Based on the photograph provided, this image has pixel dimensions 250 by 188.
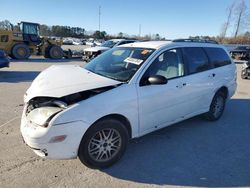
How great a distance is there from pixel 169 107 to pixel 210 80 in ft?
4.84

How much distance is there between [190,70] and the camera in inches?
183

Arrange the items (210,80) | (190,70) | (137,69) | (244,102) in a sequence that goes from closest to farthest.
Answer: (137,69)
(190,70)
(210,80)
(244,102)

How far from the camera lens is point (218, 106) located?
18.6ft

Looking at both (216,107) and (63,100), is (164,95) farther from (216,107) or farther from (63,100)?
(216,107)

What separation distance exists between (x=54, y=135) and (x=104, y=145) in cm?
79

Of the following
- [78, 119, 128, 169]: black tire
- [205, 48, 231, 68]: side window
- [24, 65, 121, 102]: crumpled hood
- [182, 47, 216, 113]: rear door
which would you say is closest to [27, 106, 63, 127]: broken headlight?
[24, 65, 121, 102]: crumpled hood

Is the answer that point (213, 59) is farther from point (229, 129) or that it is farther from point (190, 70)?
point (229, 129)

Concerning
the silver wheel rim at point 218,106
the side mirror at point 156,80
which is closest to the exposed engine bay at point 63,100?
the side mirror at point 156,80

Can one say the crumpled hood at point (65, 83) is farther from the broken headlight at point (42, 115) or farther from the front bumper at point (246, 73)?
the front bumper at point (246, 73)

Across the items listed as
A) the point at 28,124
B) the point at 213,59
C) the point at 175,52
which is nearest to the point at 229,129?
the point at 213,59

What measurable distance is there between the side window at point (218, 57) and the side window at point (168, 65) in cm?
118

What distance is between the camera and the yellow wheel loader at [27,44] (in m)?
18.4

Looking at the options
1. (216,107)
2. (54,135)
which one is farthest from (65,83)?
(216,107)

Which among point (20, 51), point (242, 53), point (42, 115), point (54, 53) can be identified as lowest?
point (42, 115)
